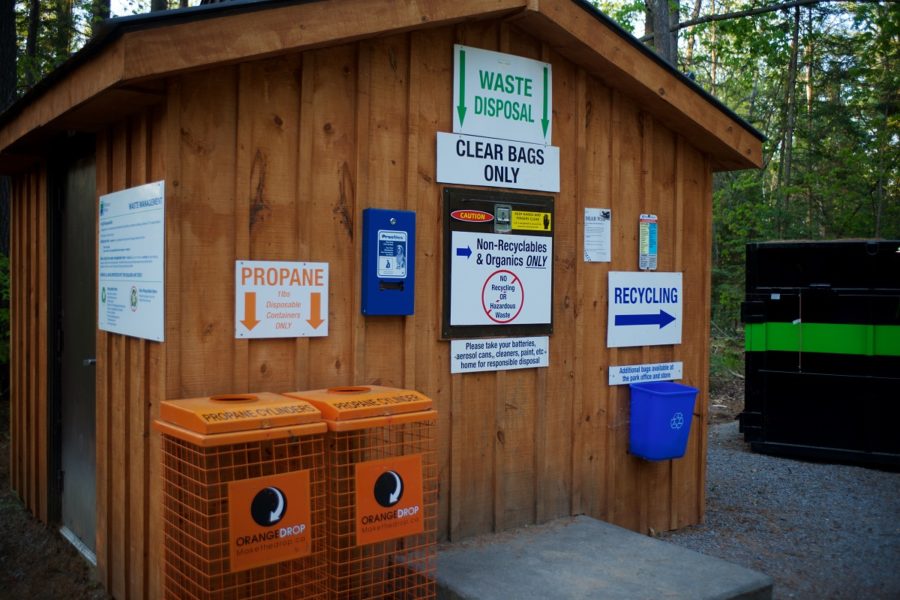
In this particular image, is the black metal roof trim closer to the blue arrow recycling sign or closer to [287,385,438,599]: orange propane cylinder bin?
[287,385,438,599]: orange propane cylinder bin

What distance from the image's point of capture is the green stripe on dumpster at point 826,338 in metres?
7.59

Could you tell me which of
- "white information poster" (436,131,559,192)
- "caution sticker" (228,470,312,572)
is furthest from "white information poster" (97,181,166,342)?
"white information poster" (436,131,559,192)

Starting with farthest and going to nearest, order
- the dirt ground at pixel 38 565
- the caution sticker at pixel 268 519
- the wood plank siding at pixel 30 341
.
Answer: the wood plank siding at pixel 30 341
the dirt ground at pixel 38 565
the caution sticker at pixel 268 519

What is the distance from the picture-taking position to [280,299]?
3.97 meters

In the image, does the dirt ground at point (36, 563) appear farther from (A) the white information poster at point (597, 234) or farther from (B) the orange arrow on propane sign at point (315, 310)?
(A) the white information poster at point (597, 234)

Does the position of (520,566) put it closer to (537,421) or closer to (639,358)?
(537,421)

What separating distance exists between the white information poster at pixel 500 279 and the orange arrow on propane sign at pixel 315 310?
84 cm

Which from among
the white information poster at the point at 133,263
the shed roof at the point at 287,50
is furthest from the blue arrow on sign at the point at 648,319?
the white information poster at the point at 133,263

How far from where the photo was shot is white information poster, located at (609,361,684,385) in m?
5.42

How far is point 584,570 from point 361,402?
4.97 ft

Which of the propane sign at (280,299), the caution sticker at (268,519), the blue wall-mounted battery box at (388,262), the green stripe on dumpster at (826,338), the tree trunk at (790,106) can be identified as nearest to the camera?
the caution sticker at (268,519)

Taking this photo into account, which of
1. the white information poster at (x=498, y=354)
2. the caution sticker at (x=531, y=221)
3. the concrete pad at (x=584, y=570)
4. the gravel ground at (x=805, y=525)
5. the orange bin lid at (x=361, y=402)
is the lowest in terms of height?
the gravel ground at (x=805, y=525)

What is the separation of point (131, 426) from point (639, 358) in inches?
131

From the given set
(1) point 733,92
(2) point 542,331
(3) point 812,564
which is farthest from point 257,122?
(1) point 733,92
